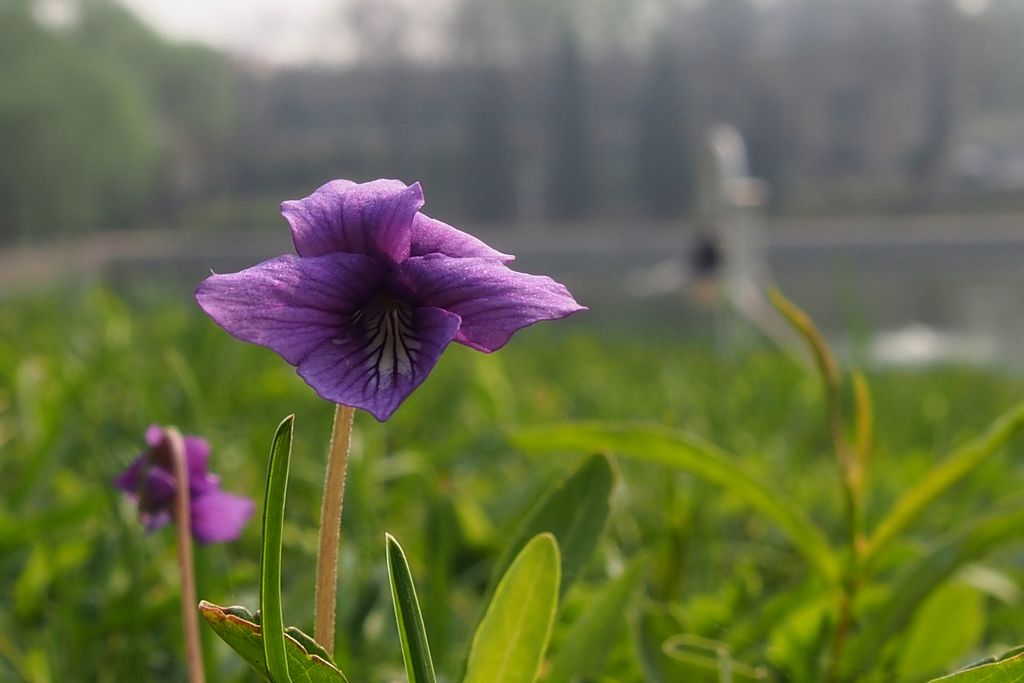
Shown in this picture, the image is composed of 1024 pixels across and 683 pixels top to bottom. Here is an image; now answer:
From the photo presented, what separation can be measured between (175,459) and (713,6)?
1626 inches

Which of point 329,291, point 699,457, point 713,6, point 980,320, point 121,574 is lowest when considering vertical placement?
point 980,320

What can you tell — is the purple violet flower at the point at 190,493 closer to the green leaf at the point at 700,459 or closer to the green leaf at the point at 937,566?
the green leaf at the point at 700,459

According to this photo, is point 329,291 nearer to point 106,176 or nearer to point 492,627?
point 492,627

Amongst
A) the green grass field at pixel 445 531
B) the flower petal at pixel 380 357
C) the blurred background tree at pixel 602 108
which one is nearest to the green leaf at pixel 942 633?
the green grass field at pixel 445 531

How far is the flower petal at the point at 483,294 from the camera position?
0.33 metres

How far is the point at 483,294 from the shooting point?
1.10 feet

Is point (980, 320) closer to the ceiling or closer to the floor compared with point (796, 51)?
closer to the floor

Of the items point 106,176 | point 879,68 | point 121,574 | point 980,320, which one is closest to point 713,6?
point 879,68

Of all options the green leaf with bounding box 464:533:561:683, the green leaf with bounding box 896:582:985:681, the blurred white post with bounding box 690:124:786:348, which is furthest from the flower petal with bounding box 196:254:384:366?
the blurred white post with bounding box 690:124:786:348

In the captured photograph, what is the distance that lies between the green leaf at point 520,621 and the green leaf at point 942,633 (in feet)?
1.19

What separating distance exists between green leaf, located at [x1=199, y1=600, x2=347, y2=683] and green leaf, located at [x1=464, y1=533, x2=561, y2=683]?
0.06 meters

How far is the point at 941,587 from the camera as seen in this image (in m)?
0.65

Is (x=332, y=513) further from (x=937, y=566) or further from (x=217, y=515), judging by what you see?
(x=937, y=566)

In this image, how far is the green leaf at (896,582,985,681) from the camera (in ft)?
2.15
